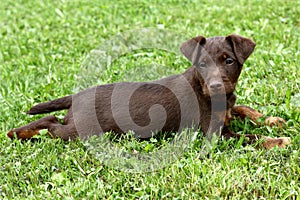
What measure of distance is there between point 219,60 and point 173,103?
67 cm

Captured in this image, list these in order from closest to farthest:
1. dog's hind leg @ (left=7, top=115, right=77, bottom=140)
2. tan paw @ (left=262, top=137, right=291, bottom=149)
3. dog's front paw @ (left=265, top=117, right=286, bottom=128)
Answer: tan paw @ (left=262, top=137, right=291, bottom=149), dog's front paw @ (left=265, top=117, right=286, bottom=128), dog's hind leg @ (left=7, top=115, right=77, bottom=140)

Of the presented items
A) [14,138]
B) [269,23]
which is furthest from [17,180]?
[269,23]

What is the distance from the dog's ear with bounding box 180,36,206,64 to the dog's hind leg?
1422 mm

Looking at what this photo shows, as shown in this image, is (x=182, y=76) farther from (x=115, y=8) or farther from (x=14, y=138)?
(x=115, y=8)

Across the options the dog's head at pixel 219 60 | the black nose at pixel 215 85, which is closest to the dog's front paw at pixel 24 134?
the dog's head at pixel 219 60

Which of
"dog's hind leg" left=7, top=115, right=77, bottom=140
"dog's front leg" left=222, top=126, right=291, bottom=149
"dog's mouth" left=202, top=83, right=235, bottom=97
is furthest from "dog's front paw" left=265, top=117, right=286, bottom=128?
"dog's hind leg" left=7, top=115, right=77, bottom=140

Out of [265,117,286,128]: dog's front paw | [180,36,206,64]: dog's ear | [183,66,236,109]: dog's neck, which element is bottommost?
[265,117,286,128]: dog's front paw

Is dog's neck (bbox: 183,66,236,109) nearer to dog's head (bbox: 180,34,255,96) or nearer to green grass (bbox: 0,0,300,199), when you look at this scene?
dog's head (bbox: 180,34,255,96)

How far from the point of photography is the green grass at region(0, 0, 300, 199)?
4.56 m

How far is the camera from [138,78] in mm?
7086

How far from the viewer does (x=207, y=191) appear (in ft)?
14.4

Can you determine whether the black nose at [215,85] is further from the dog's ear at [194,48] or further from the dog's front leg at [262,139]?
the dog's front leg at [262,139]

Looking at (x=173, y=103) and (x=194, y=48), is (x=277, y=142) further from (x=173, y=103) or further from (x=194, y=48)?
(x=194, y=48)

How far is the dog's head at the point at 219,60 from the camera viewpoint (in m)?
5.05
